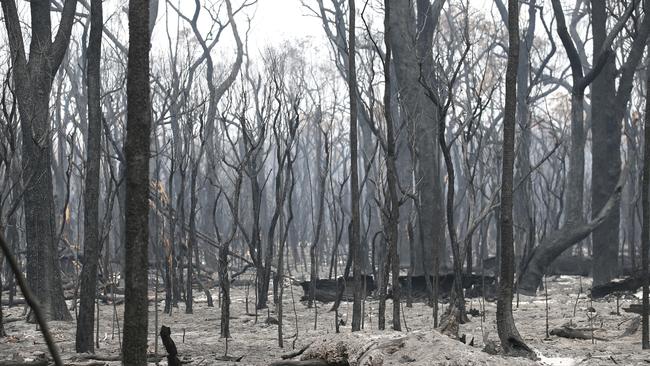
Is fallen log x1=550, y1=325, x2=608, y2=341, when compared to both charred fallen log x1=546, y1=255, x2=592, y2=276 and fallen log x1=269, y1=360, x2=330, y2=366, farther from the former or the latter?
Result: charred fallen log x1=546, y1=255, x2=592, y2=276

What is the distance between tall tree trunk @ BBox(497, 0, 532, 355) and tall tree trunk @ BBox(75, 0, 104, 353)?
11.3ft

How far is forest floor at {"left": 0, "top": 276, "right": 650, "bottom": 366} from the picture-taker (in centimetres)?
454

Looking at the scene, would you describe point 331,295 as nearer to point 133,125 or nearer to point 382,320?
point 382,320

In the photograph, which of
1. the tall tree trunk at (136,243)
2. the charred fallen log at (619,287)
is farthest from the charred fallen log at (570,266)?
the tall tree trunk at (136,243)

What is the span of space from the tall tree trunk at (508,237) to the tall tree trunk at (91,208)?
344 centimetres

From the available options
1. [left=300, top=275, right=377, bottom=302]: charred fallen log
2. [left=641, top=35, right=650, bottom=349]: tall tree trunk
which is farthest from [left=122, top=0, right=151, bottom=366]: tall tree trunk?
[left=300, top=275, right=377, bottom=302]: charred fallen log

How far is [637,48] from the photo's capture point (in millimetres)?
11836

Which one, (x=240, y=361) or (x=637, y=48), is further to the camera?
(x=637, y=48)

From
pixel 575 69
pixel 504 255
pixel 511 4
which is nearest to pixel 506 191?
pixel 504 255

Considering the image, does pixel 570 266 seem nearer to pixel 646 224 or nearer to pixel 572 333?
pixel 572 333

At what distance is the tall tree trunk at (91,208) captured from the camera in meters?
6.53

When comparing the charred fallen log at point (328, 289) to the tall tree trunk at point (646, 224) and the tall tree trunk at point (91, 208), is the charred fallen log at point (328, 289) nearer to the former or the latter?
the tall tree trunk at point (91, 208)

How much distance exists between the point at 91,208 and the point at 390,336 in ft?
10.2

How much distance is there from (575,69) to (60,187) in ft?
61.9
